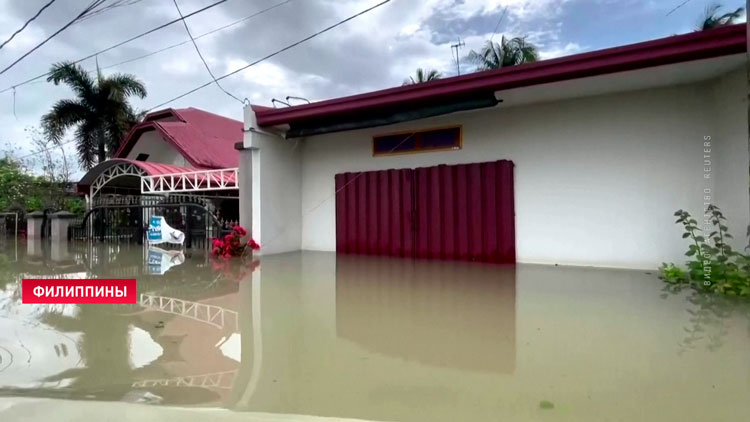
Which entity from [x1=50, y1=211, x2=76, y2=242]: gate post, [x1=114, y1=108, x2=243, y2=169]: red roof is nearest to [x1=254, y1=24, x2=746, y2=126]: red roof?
[x1=114, y1=108, x2=243, y2=169]: red roof

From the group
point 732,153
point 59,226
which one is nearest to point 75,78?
point 59,226

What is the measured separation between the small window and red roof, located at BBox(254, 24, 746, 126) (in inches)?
45.1

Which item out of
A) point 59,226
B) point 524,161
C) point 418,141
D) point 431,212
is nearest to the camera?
point 524,161

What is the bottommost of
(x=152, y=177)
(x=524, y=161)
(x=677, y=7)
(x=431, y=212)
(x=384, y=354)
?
(x=384, y=354)

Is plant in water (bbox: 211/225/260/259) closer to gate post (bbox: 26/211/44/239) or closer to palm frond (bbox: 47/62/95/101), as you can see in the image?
gate post (bbox: 26/211/44/239)

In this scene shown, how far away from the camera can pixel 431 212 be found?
761 cm

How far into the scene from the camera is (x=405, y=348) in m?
2.88

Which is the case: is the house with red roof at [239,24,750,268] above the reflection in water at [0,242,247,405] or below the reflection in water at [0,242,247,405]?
above

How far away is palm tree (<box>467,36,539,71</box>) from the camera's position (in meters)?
18.1

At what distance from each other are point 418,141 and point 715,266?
4907 mm

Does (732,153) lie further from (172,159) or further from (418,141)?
(172,159)

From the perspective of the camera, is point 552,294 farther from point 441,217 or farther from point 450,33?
point 450,33

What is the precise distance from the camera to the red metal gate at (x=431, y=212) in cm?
703

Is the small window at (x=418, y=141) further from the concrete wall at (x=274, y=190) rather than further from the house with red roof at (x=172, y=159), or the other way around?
the house with red roof at (x=172, y=159)
